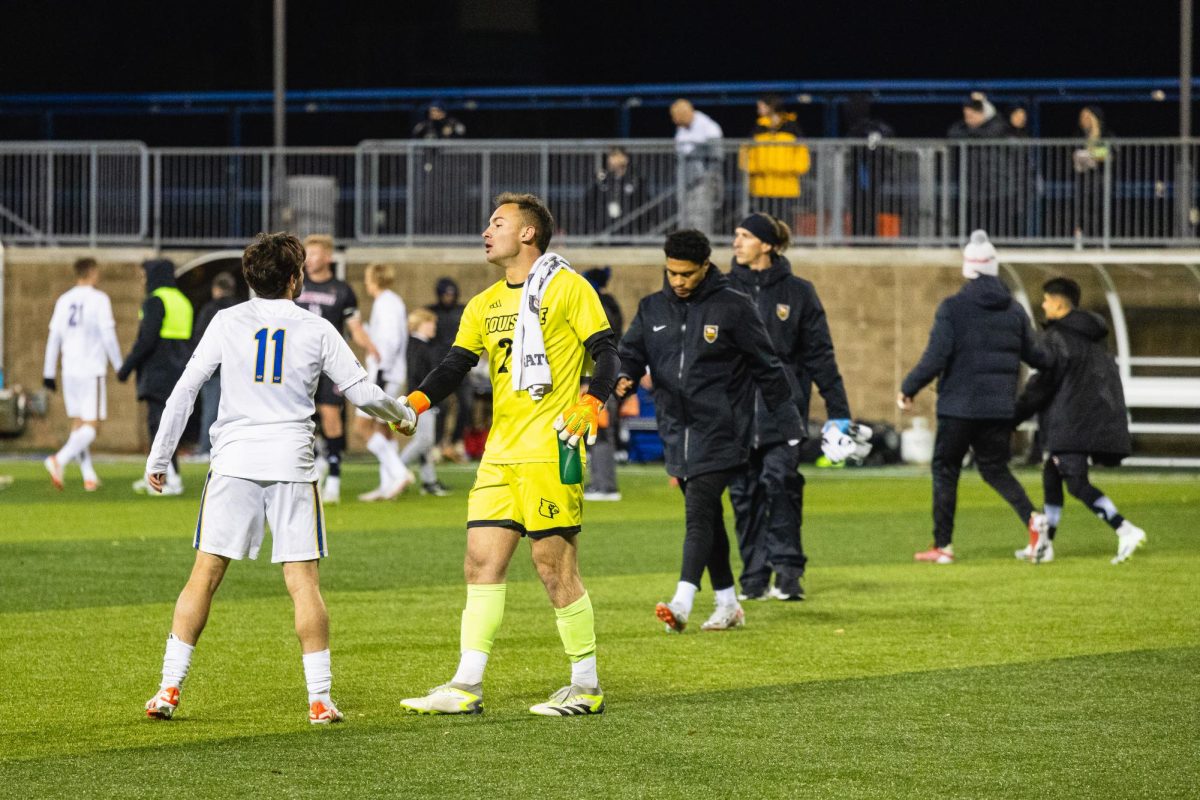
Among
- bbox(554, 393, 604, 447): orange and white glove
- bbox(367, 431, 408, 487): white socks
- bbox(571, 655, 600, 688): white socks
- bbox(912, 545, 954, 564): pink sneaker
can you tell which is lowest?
bbox(912, 545, 954, 564): pink sneaker

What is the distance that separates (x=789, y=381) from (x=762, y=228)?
2.87ft

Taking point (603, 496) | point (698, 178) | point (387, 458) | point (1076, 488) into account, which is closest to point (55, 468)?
point (387, 458)

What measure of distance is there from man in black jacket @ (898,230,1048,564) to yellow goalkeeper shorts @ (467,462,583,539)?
5.99 meters

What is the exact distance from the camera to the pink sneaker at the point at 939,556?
13.0 metres

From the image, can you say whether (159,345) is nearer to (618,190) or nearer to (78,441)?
(78,441)

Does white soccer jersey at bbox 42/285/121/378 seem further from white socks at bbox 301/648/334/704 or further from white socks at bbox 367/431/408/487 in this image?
white socks at bbox 301/648/334/704

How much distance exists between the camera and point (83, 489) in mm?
19016

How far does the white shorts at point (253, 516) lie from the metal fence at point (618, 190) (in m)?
17.4

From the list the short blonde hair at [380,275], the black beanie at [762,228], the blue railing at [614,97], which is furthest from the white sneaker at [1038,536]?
the blue railing at [614,97]

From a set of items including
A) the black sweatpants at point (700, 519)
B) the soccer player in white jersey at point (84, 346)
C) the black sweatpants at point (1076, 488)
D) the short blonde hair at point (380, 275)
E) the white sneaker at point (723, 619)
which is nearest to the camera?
the black sweatpants at point (700, 519)

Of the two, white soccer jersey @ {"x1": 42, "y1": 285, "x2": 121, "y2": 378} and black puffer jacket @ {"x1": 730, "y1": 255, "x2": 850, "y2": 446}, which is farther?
white soccer jersey @ {"x1": 42, "y1": 285, "x2": 121, "y2": 378}

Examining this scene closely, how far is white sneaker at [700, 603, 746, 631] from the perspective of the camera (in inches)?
382

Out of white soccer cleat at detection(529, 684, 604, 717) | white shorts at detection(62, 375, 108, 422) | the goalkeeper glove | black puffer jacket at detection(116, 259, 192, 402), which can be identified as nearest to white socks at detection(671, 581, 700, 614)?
white soccer cleat at detection(529, 684, 604, 717)

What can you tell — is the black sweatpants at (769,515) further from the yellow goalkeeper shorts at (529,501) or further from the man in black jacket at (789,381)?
the yellow goalkeeper shorts at (529,501)
